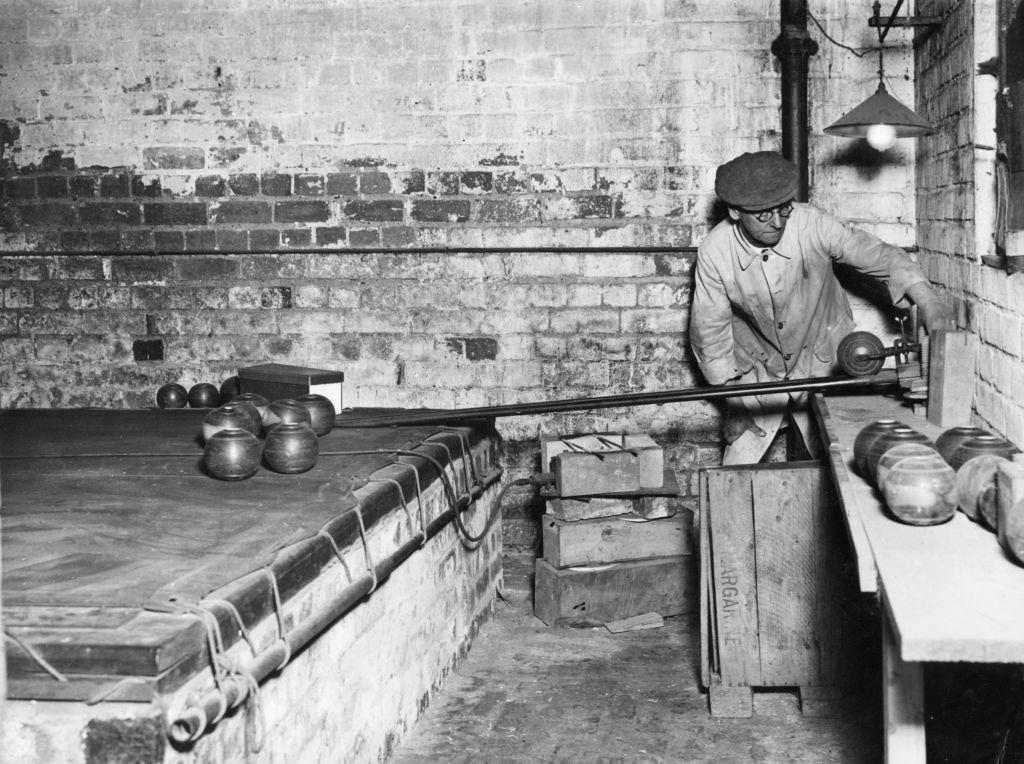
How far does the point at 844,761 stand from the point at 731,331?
2258mm

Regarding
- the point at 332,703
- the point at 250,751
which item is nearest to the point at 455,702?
the point at 332,703

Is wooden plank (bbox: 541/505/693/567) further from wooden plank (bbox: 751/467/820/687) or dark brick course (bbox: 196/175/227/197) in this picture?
dark brick course (bbox: 196/175/227/197)

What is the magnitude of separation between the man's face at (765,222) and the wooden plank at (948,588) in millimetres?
2325

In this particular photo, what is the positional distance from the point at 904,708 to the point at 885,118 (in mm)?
3120

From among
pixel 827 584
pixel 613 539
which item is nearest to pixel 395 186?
pixel 613 539

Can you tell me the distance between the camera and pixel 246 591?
227 centimetres

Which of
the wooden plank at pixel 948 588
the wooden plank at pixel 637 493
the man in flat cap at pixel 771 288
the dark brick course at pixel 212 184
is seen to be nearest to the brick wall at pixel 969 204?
the man in flat cap at pixel 771 288

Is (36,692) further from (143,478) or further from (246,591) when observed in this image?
(143,478)

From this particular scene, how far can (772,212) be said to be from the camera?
4.64m

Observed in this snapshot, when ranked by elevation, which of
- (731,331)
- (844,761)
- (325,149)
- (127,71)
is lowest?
(844,761)

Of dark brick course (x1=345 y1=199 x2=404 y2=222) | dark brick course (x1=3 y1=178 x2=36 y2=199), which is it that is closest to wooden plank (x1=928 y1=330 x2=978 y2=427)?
dark brick course (x1=345 y1=199 x2=404 y2=222)

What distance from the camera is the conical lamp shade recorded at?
4.57 metres

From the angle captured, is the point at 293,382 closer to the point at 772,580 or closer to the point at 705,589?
the point at 705,589

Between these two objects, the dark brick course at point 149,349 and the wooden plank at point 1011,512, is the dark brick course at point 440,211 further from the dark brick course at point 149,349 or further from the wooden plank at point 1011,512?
the wooden plank at point 1011,512
